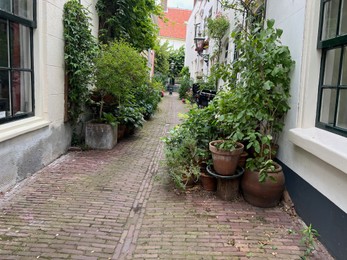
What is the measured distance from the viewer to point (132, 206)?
3.79m

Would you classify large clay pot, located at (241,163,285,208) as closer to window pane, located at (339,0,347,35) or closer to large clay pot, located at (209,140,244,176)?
large clay pot, located at (209,140,244,176)

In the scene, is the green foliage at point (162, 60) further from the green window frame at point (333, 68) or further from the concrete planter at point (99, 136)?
the green window frame at point (333, 68)

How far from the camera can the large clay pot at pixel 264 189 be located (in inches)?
143

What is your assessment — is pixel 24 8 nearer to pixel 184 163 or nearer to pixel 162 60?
pixel 184 163

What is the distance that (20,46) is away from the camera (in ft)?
14.6

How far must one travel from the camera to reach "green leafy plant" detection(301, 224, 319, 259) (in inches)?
111

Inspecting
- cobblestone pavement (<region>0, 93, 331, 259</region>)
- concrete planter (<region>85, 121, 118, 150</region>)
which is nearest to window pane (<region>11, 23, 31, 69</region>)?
cobblestone pavement (<region>0, 93, 331, 259</region>)

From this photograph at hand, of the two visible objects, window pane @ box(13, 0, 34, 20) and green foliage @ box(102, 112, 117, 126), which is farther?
green foliage @ box(102, 112, 117, 126)

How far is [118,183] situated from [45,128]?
1601mm

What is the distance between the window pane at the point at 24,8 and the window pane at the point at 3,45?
0.31m

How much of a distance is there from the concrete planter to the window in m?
1.69

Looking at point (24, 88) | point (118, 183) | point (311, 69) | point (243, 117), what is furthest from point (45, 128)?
point (311, 69)

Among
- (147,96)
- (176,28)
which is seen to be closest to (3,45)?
(147,96)

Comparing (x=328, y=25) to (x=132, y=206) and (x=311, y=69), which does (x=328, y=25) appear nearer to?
(x=311, y=69)
